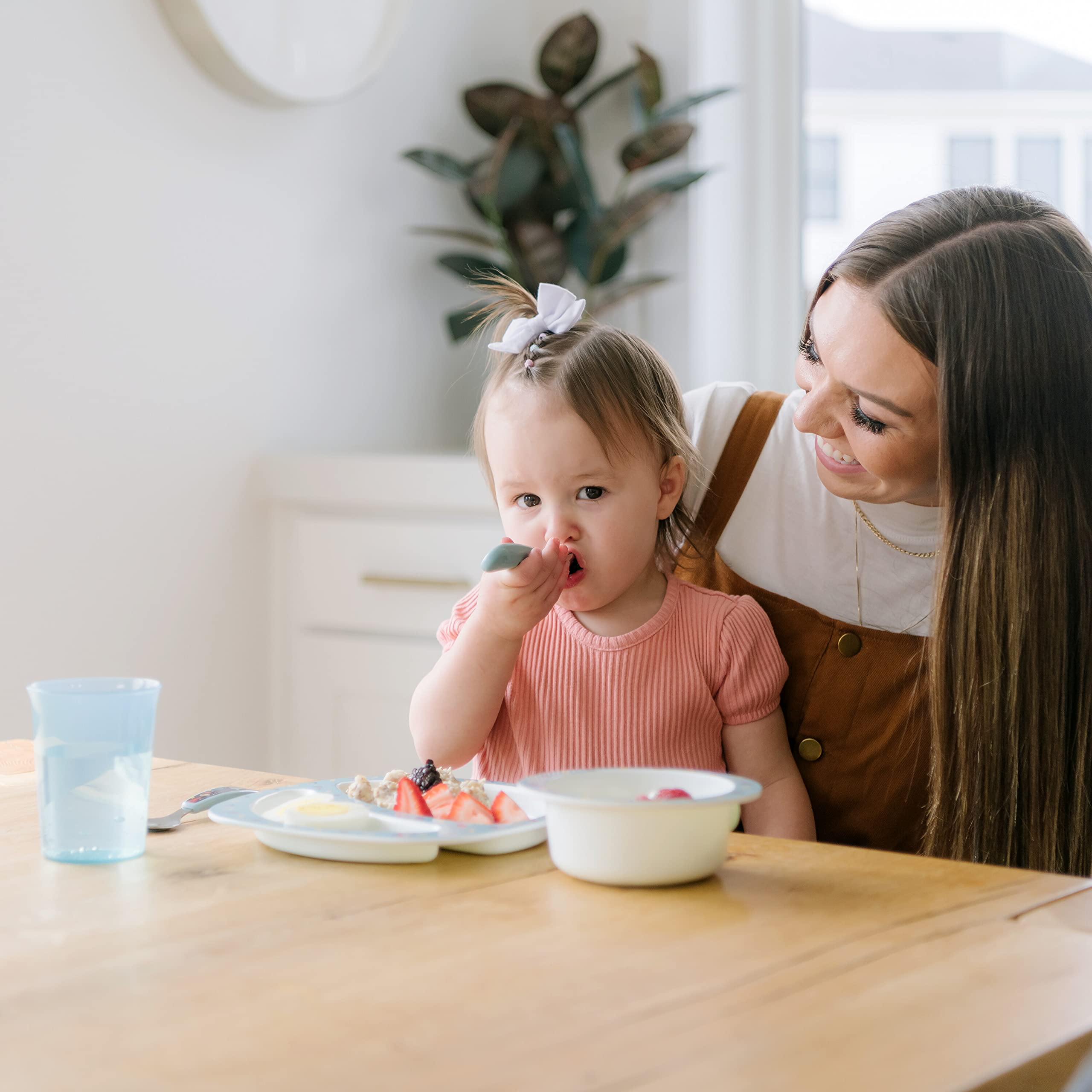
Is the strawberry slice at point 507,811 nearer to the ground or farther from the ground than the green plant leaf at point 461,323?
nearer to the ground

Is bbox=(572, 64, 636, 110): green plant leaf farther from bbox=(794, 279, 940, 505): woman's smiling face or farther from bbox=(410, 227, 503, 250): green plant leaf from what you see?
bbox=(794, 279, 940, 505): woman's smiling face

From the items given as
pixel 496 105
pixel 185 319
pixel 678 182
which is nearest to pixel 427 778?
pixel 185 319

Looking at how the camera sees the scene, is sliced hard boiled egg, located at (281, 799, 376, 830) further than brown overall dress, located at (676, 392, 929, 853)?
No

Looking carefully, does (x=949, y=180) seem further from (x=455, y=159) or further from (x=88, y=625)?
(x=88, y=625)

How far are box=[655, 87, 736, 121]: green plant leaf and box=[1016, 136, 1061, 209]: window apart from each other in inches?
20.8

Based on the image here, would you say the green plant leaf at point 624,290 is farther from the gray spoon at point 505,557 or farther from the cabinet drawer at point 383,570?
the gray spoon at point 505,557

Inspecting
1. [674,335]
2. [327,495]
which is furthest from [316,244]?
[674,335]

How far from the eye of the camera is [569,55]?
2.49 m

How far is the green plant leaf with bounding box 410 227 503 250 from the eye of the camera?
7.97ft

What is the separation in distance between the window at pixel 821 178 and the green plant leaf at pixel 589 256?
399 mm

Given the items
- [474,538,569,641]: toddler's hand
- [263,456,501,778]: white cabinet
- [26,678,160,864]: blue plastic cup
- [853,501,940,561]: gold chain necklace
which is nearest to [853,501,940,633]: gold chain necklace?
[853,501,940,561]: gold chain necklace

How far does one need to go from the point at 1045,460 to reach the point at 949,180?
1518 millimetres

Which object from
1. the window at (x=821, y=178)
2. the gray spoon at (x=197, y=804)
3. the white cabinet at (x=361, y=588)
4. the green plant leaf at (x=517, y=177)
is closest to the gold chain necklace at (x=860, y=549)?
the gray spoon at (x=197, y=804)

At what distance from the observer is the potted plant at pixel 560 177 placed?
2.39 meters
